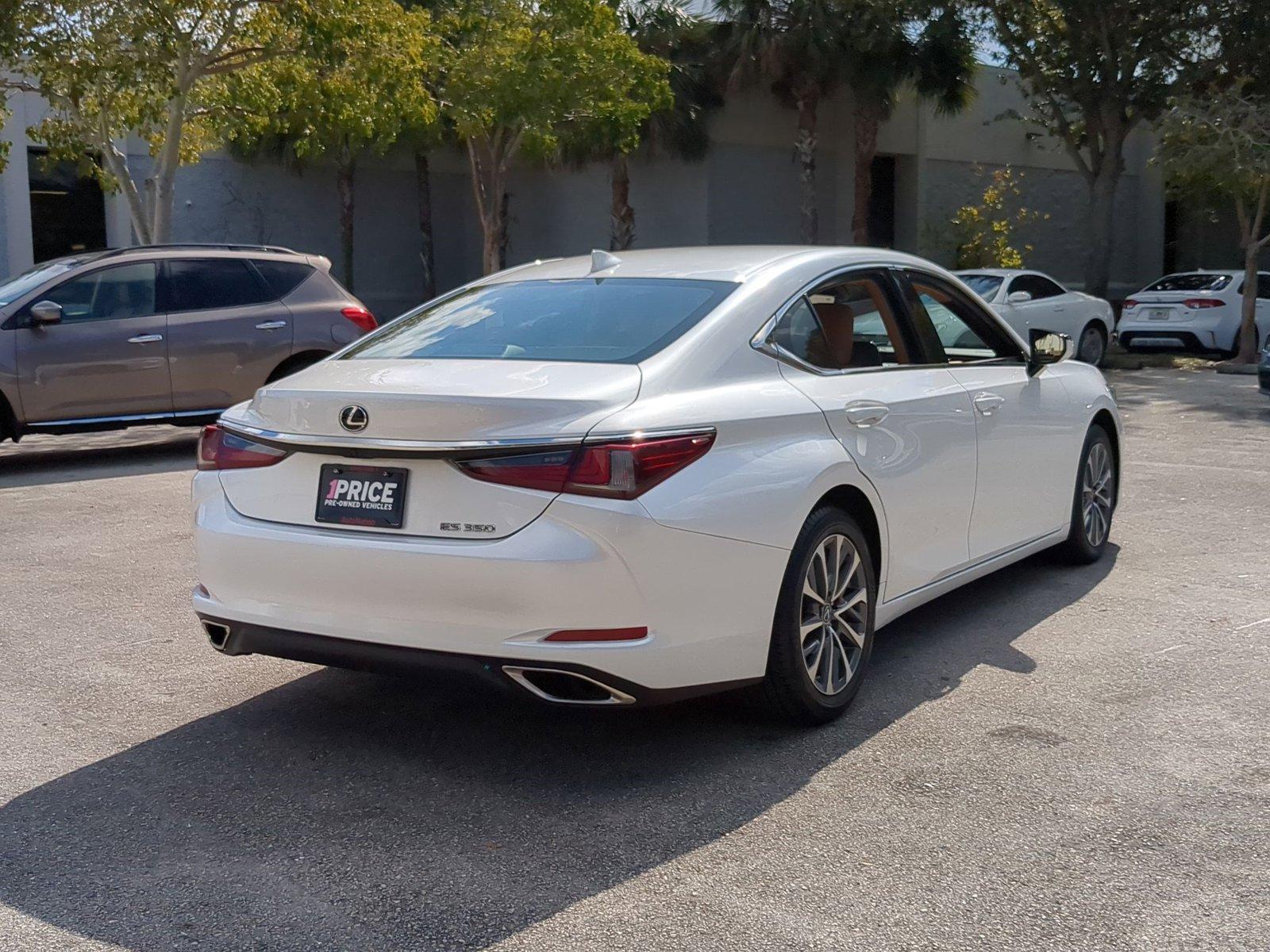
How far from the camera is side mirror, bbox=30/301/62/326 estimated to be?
1102 centimetres

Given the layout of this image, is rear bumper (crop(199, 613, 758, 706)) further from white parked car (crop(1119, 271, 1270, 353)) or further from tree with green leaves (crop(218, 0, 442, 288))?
white parked car (crop(1119, 271, 1270, 353))

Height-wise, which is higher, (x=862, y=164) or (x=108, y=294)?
(x=862, y=164)

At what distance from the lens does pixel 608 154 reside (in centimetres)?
2870

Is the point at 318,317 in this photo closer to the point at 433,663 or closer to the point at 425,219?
the point at 433,663

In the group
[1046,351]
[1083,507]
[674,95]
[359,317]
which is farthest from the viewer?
[674,95]

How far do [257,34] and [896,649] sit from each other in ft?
42.0

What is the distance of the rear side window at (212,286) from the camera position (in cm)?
1193

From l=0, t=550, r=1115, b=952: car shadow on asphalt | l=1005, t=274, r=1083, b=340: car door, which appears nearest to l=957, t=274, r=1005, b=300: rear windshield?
l=1005, t=274, r=1083, b=340: car door

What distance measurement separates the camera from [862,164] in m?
29.4

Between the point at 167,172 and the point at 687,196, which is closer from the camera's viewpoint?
the point at 167,172

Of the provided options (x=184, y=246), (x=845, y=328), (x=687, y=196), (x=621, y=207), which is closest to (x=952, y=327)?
(x=845, y=328)

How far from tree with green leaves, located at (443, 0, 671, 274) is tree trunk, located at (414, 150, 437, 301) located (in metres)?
8.83

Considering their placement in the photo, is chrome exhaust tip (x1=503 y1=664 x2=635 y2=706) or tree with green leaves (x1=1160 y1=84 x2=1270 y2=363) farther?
tree with green leaves (x1=1160 y1=84 x2=1270 y2=363)

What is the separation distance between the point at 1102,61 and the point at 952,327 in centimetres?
2137
